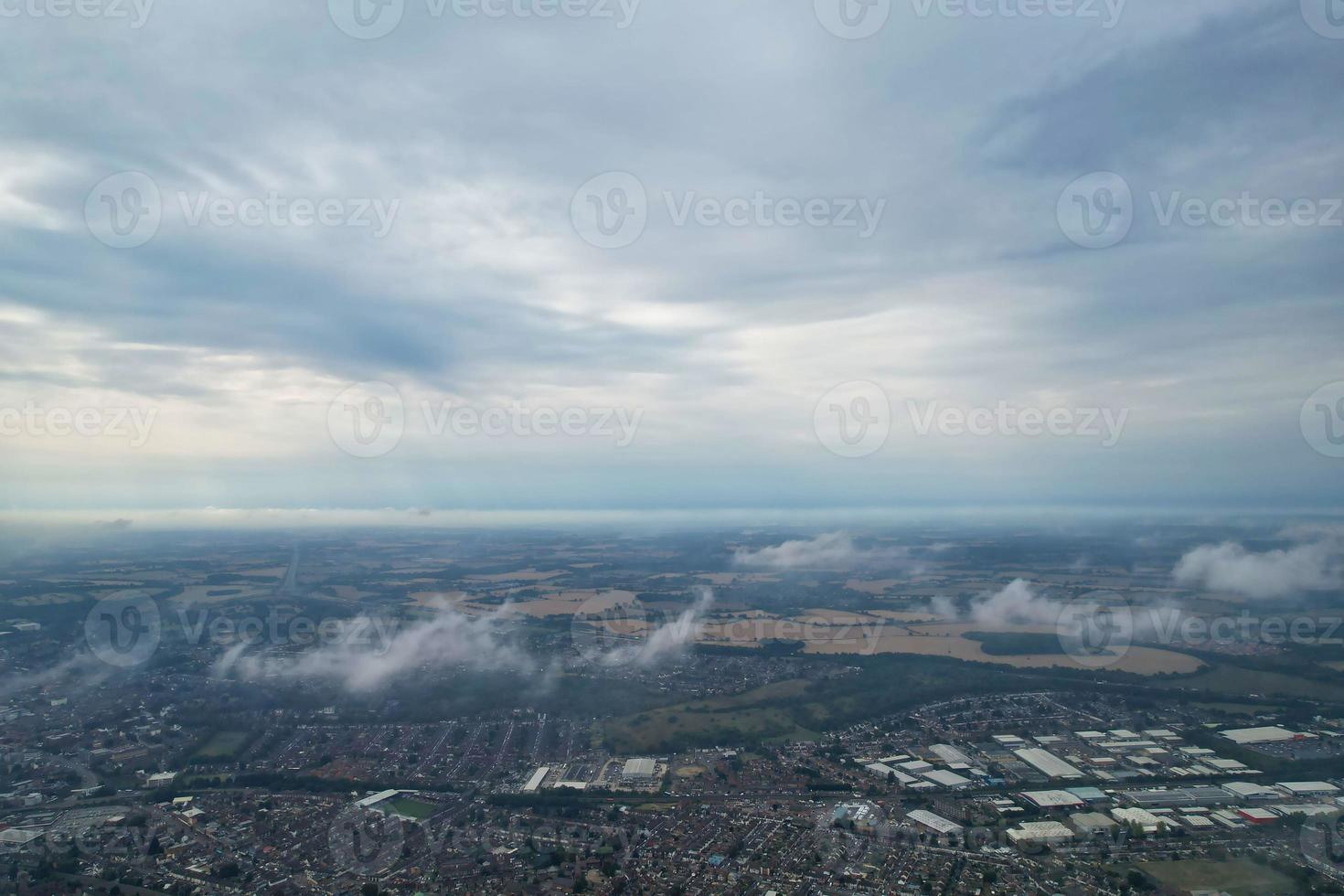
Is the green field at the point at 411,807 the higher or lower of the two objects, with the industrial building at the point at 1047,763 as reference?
lower

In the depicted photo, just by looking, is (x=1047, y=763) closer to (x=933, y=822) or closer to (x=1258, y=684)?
(x=933, y=822)

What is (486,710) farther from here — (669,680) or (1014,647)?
(1014,647)

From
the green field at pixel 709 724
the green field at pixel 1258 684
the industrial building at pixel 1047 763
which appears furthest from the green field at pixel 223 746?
the green field at pixel 1258 684

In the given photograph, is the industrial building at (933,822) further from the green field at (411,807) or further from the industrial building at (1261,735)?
the green field at (411,807)

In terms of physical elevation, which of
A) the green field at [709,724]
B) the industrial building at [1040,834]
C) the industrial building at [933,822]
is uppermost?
the industrial building at [1040,834]

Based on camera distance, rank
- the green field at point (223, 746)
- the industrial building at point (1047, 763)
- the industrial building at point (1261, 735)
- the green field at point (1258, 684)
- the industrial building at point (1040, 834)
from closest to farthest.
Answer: the industrial building at point (1040, 834)
the industrial building at point (1047, 763)
the industrial building at point (1261, 735)
the green field at point (223, 746)
the green field at point (1258, 684)

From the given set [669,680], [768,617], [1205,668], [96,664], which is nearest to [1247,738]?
[1205,668]

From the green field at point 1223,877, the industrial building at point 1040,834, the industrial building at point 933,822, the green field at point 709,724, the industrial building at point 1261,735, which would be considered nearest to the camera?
the green field at point 1223,877
